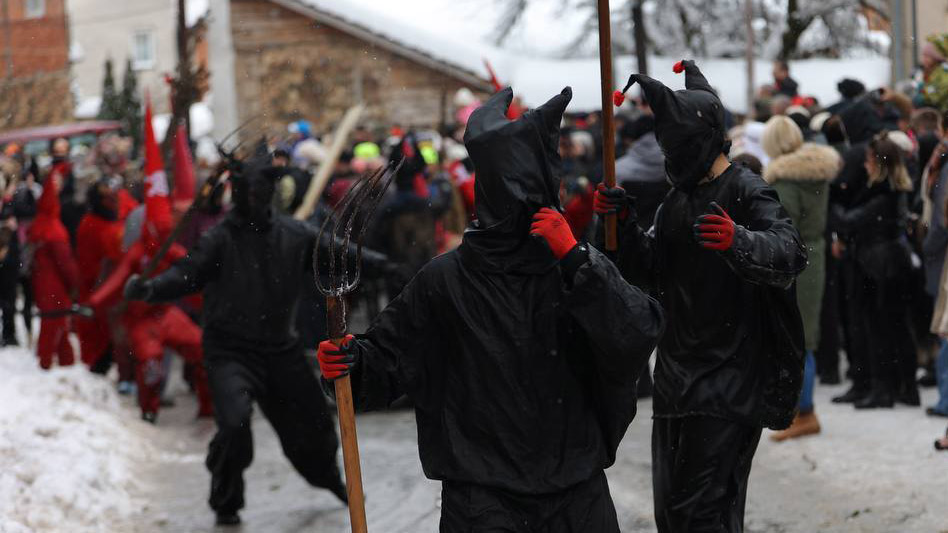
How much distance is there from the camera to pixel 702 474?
5.21m

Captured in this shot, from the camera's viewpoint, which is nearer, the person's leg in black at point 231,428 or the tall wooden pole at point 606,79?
the tall wooden pole at point 606,79

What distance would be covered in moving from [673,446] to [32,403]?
5816mm

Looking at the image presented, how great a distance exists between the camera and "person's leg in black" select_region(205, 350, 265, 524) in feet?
25.3

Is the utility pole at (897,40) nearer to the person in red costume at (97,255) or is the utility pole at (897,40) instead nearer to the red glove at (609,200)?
the person in red costume at (97,255)

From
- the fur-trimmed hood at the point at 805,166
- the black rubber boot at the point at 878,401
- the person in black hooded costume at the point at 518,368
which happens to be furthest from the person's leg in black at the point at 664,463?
the black rubber boot at the point at 878,401

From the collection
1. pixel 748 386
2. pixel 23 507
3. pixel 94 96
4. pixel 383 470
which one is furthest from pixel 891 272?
pixel 94 96

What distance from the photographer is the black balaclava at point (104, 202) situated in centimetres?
1200

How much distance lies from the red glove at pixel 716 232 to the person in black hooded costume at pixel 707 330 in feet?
1.48

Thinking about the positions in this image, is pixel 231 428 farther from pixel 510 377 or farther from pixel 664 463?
pixel 510 377

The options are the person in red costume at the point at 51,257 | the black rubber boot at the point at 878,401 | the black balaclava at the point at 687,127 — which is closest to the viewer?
the black balaclava at the point at 687,127

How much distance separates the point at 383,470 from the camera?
9.00 m

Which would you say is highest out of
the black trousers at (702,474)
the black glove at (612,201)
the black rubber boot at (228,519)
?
the black glove at (612,201)

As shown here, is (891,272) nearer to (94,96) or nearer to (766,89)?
(766,89)

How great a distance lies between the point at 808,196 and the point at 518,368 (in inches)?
208
